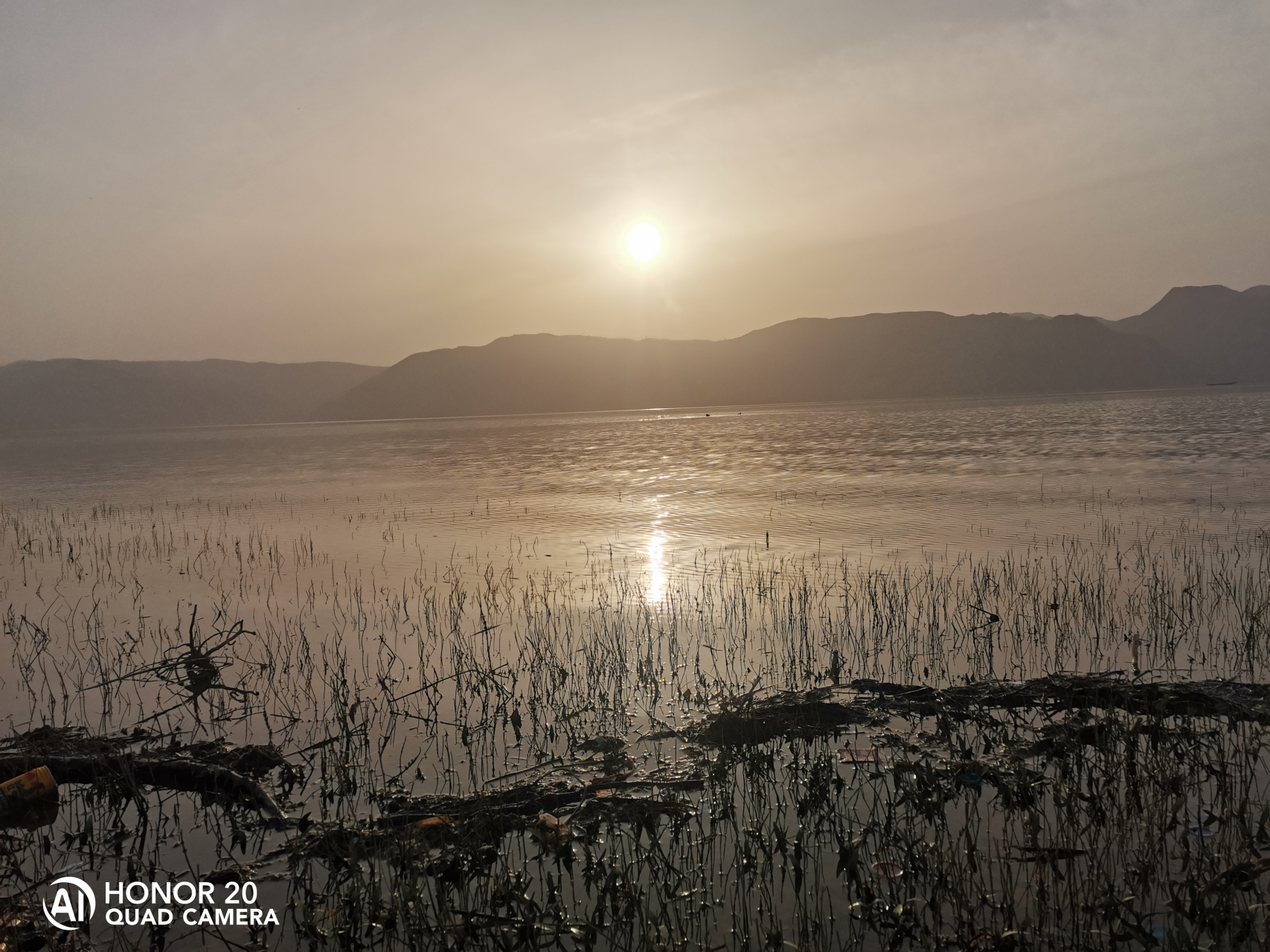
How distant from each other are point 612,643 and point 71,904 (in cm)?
624

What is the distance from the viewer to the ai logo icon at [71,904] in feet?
15.9

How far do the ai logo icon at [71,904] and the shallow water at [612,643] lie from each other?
0.14m

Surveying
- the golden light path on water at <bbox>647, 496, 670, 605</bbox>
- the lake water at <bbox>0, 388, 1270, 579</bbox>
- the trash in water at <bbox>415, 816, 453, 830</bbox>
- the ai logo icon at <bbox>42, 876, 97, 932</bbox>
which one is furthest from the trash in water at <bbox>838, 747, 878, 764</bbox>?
the lake water at <bbox>0, 388, 1270, 579</bbox>

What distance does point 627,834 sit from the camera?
5617mm

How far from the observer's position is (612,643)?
10492 mm

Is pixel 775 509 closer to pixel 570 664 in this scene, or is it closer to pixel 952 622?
pixel 952 622

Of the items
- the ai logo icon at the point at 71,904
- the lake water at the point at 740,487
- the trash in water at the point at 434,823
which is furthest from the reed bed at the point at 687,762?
the lake water at the point at 740,487

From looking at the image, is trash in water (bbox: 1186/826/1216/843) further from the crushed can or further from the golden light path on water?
the golden light path on water

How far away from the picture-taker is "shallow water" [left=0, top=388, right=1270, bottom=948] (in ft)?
17.1

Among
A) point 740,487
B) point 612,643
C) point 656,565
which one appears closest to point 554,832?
point 612,643

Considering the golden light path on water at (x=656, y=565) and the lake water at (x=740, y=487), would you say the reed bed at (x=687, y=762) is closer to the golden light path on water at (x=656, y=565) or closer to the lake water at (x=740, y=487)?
the golden light path on water at (x=656, y=565)

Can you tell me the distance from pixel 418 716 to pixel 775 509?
1671 centimetres

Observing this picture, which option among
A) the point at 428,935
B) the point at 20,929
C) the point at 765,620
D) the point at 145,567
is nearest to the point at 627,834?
the point at 428,935

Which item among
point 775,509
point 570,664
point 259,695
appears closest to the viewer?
point 259,695
